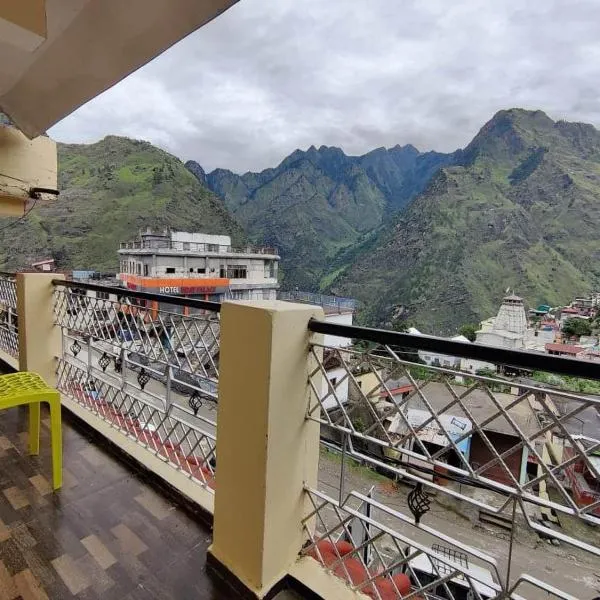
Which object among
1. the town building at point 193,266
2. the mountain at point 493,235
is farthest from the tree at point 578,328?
the town building at point 193,266

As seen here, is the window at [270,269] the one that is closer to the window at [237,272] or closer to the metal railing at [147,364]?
the window at [237,272]

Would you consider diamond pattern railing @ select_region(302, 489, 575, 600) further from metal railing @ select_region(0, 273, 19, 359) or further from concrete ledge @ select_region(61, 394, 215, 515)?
metal railing @ select_region(0, 273, 19, 359)

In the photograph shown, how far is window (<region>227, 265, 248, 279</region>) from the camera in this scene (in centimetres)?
2274

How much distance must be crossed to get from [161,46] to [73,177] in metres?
48.7

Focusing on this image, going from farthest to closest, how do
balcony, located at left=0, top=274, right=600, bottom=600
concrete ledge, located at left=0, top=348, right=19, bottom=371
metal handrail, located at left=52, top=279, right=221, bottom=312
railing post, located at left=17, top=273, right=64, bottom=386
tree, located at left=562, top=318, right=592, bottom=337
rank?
tree, located at left=562, top=318, right=592, bottom=337 → concrete ledge, located at left=0, top=348, right=19, bottom=371 → railing post, located at left=17, top=273, right=64, bottom=386 → metal handrail, located at left=52, top=279, right=221, bottom=312 → balcony, located at left=0, top=274, right=600, bottom=600

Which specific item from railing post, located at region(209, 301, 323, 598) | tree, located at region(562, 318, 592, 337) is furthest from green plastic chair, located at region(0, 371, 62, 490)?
tree, located at region(562, 318, 592, 337)

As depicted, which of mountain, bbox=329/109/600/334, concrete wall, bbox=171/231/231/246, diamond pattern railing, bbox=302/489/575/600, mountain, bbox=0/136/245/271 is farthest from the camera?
mountain, bbox=329/109/600/334

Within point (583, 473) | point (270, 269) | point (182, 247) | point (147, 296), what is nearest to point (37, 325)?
point (147, 296)

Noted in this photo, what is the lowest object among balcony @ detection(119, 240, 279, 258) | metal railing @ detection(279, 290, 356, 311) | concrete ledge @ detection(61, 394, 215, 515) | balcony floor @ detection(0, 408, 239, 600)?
metal railing @ detection(279, 290, 356, 311)

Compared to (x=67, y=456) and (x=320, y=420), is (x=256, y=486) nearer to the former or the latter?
(x=320, y=420)

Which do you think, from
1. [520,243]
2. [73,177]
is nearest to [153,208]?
[73,177]

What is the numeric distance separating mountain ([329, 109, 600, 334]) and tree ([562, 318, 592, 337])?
44.2 ft

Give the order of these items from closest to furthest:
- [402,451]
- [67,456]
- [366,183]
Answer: [402,451], [67,456], [366,183]

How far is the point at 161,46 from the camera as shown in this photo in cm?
153
